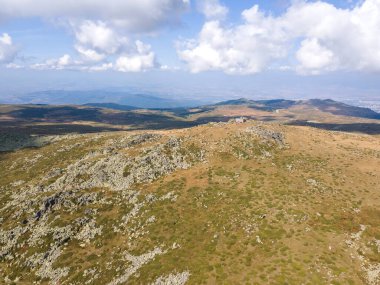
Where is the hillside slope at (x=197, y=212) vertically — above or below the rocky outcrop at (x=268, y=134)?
below

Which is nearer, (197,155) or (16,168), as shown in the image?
(197,155)

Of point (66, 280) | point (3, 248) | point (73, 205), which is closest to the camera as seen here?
point (66, 280)

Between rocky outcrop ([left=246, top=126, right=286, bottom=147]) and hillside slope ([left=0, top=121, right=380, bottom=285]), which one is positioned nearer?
hillside slope ([left=0, top=121, right=380, bottom=285])

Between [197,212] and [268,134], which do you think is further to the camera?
[268,134]

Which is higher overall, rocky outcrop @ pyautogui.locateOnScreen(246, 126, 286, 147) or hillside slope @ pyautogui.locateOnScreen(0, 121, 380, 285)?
rocky outcrop @ pyautogui.locateOnScreen(246, 126, 286, 147)

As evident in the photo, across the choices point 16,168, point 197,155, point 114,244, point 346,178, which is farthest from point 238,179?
point 16,168

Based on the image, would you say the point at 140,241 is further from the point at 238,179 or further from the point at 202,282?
the point at 238,179

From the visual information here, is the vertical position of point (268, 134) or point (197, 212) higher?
point (268, 134)

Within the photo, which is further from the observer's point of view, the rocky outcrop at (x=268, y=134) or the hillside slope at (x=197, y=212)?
the rocky outcrop at (x=268, y=134)
